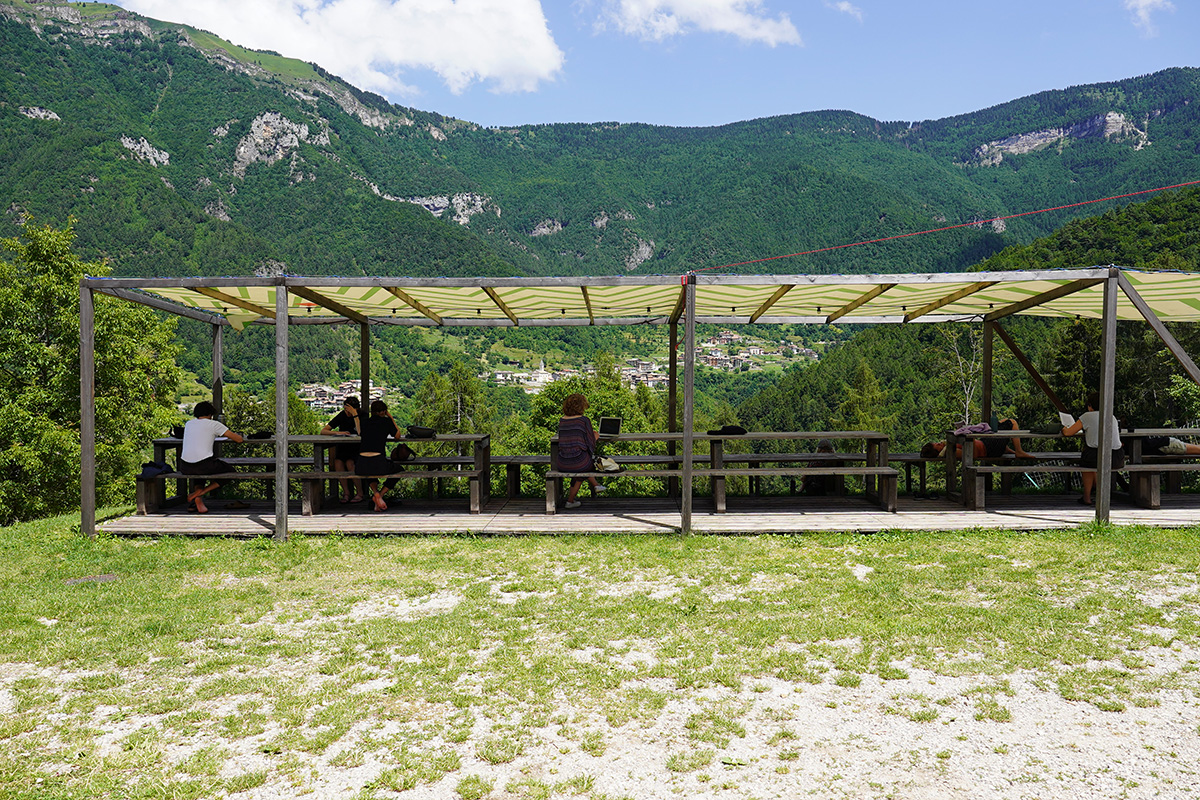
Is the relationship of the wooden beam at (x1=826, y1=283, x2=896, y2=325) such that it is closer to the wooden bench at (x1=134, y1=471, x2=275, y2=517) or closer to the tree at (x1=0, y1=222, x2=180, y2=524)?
the wooden bench at (x1=134, y1=471, x2=275, y2=517)

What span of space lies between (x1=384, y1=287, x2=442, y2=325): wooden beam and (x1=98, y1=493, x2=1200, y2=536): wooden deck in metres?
2.34

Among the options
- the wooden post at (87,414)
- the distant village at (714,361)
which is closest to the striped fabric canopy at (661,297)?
the wooden post at (87,414)

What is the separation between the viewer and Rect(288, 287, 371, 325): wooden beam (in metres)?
7.43

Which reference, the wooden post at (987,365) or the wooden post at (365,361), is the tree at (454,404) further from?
the wooden post at (987,365)

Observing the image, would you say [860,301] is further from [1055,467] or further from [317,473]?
[317,473]

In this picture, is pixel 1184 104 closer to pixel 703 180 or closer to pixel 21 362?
pixel 703 180

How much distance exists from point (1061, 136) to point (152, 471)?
13196 centimetres

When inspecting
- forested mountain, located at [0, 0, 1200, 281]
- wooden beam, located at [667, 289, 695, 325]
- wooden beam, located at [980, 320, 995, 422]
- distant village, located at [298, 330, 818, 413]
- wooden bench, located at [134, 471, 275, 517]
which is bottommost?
wooden bench, located at [134, 471, 275, 517]

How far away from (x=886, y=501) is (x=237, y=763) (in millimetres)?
6371

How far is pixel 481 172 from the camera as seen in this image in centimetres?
13688

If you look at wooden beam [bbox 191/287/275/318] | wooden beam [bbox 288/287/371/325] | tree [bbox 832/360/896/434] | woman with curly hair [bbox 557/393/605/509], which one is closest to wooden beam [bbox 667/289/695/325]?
woman with curly hair [bbox 557/393/605/509]

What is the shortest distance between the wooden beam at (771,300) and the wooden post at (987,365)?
9.36 ft

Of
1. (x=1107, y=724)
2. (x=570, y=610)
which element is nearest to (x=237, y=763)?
(x=570, y=610)

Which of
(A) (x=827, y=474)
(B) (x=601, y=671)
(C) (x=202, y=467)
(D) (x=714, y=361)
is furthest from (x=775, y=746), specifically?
(D) (x=714, y=361)
